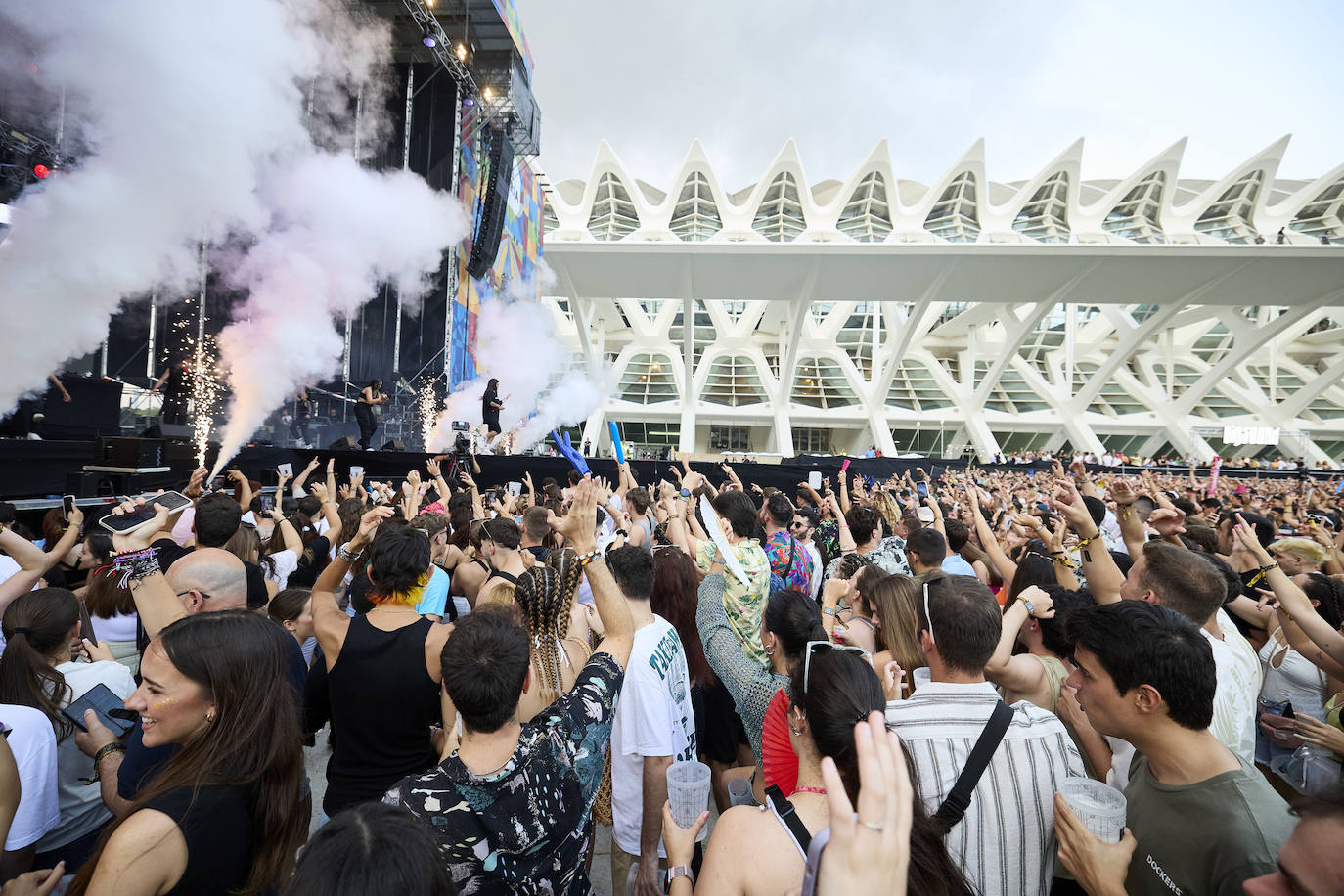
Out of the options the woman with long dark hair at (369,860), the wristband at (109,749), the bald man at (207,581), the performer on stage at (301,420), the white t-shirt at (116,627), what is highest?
the performer on stage at (301,420)

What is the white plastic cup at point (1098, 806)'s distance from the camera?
122 centimetres

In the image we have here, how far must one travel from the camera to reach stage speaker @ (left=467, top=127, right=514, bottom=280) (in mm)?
14477

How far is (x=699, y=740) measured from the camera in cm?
285

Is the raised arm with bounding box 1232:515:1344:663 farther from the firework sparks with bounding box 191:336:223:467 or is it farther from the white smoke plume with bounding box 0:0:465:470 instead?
the firework sparks with bounding box 191:336:223:467

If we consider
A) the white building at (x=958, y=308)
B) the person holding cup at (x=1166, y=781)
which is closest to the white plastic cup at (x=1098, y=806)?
the person holding cup at (x=1166, y=781)

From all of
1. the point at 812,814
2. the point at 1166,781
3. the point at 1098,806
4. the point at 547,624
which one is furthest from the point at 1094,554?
the point at 547,624

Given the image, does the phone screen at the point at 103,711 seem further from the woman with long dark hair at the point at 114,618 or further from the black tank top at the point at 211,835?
the woman with long dark hair at the point at 114,618

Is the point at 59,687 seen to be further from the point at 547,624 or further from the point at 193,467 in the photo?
the point at 193,467

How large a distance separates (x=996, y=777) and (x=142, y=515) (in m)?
3.11

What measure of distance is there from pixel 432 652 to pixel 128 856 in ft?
2.94

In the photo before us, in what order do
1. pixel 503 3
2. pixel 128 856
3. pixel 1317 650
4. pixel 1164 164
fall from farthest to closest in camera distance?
1. pixel 1164 164
2. pixel 503 3
3. pixel 1317 650
4. pixel 128 856

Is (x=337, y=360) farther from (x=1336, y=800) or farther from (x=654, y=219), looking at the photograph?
(x=654, y=219)

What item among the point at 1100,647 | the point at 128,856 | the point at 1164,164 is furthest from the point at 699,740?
the point at 1164,164

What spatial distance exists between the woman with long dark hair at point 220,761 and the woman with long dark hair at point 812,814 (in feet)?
3.10
